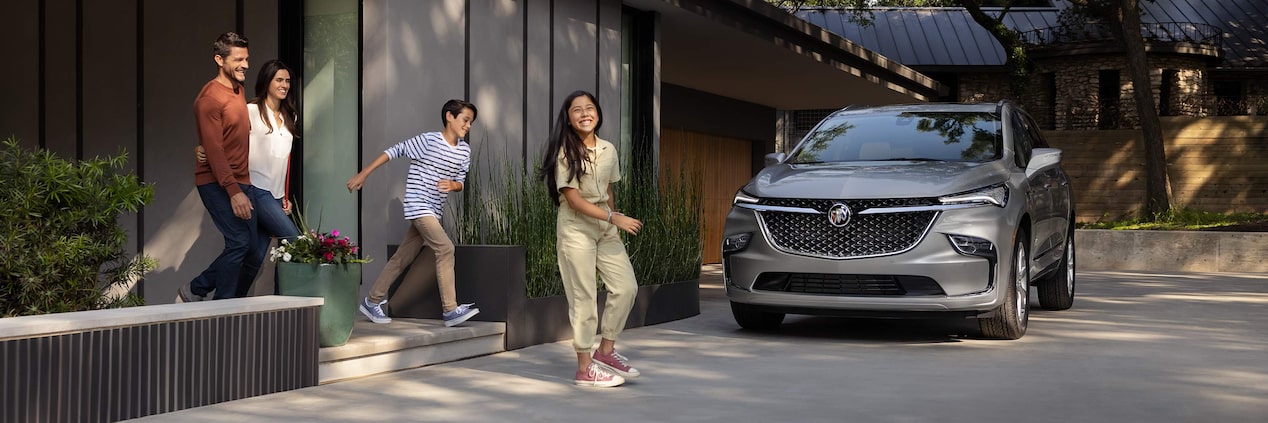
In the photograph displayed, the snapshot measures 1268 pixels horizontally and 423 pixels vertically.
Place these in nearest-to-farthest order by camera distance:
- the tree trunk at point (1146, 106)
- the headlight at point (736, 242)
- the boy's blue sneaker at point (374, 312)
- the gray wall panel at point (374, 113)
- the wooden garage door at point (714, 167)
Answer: the boy's blue sneaker at point (374, 312) < the gray wall panel at point (374, 113) < the headlight at point (736, 242) < the wooden garage door at point (714, 167) < the tree trunk at point (1146, 106)

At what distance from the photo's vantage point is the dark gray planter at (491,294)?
8633 millimetres

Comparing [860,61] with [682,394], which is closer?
[682,394]

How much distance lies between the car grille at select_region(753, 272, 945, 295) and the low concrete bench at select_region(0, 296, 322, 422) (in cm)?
348

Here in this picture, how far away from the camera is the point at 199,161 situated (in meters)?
7.32

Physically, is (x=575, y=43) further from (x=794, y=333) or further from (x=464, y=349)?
(x=464, y=349)

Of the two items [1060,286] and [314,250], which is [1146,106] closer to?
[1060,286]

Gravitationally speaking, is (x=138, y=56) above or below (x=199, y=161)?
above

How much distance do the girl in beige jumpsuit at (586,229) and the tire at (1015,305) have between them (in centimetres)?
315

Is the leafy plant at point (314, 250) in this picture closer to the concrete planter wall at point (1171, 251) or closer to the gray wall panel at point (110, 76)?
the gray wall panel at point (110, 76)

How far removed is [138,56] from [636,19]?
4.87 metres

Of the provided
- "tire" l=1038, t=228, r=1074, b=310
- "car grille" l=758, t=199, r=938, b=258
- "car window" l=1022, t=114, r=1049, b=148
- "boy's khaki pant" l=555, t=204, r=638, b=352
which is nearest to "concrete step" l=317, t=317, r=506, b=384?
"boy's khaki pant" l=555, t=204, r=638, b=352

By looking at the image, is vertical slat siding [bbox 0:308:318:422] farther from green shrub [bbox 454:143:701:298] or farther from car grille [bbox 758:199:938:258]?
car grille [bbox 758:199:938:258]

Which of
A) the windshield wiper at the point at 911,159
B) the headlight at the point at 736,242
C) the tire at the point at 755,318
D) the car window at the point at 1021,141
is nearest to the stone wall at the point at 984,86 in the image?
the car window at the point at 1021,141

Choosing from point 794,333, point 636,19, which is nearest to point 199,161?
point 794,333
